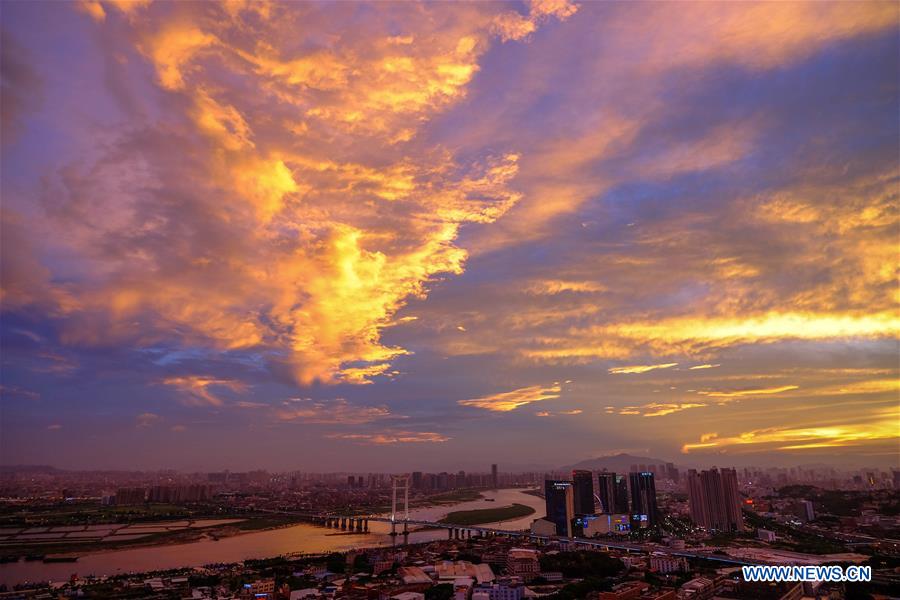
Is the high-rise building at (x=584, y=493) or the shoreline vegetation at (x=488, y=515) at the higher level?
the high-rise building at (x=584, y=493)

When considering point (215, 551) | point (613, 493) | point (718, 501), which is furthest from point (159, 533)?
point (718, 501)

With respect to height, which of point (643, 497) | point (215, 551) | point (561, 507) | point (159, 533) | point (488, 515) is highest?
point (561, 507)

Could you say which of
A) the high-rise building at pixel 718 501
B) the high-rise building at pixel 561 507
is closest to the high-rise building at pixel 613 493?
A: the high-rise building at pixel 718 501

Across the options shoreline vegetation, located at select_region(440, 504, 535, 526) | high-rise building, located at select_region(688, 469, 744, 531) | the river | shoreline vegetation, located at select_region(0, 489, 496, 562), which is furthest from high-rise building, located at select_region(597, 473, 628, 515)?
shoreline vegetation, located at select_region(0, 489, 496, 562)

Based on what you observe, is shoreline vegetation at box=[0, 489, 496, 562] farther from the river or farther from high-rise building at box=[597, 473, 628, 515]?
high-rise building at box=[597, 473, 628, 515]

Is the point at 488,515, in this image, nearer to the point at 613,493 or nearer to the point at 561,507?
the point at 613,493

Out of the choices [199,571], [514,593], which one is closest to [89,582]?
[199,571]

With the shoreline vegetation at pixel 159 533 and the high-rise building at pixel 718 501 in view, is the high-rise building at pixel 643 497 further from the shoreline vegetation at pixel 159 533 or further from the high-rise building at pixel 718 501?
the shoreline vegetation at pixel 159 533
